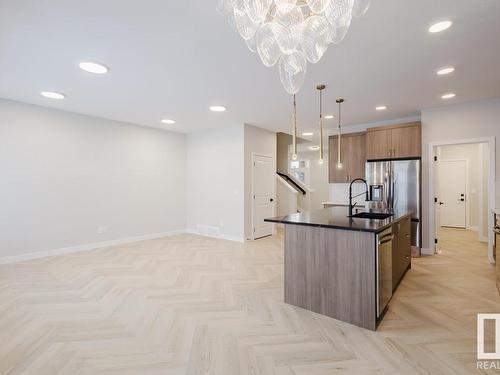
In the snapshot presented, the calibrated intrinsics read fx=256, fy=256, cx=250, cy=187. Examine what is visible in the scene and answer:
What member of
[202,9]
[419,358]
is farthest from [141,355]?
[202,9]

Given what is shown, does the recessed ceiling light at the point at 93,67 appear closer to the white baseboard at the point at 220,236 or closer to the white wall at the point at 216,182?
the white wall at the point at 216,182

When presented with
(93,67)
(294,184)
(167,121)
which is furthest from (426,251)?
(93,67)

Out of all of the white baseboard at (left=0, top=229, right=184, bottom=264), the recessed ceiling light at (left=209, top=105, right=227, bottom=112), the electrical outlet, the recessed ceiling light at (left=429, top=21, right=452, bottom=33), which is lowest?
the white baseboard at (left=0, top=229, right=184, bottom=264)

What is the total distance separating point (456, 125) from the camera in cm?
443

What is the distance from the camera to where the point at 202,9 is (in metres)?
2.00

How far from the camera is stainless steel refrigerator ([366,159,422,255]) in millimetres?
4484

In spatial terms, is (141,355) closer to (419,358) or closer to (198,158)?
(419,358)

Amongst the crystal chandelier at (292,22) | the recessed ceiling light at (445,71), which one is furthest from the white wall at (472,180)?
the crystal chandelier at (292,22)

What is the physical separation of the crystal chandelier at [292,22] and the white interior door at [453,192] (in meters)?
7.20

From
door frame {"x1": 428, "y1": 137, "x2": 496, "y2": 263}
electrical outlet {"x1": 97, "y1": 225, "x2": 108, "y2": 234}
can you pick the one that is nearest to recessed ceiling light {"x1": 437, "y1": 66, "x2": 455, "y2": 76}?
door frame {"x1": 428, "y1": 137, "x2": 496, "y2": 263}

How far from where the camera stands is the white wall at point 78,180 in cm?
422

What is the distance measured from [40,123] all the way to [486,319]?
6.70m

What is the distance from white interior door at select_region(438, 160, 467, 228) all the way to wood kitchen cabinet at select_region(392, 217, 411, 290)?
4.63 metres
